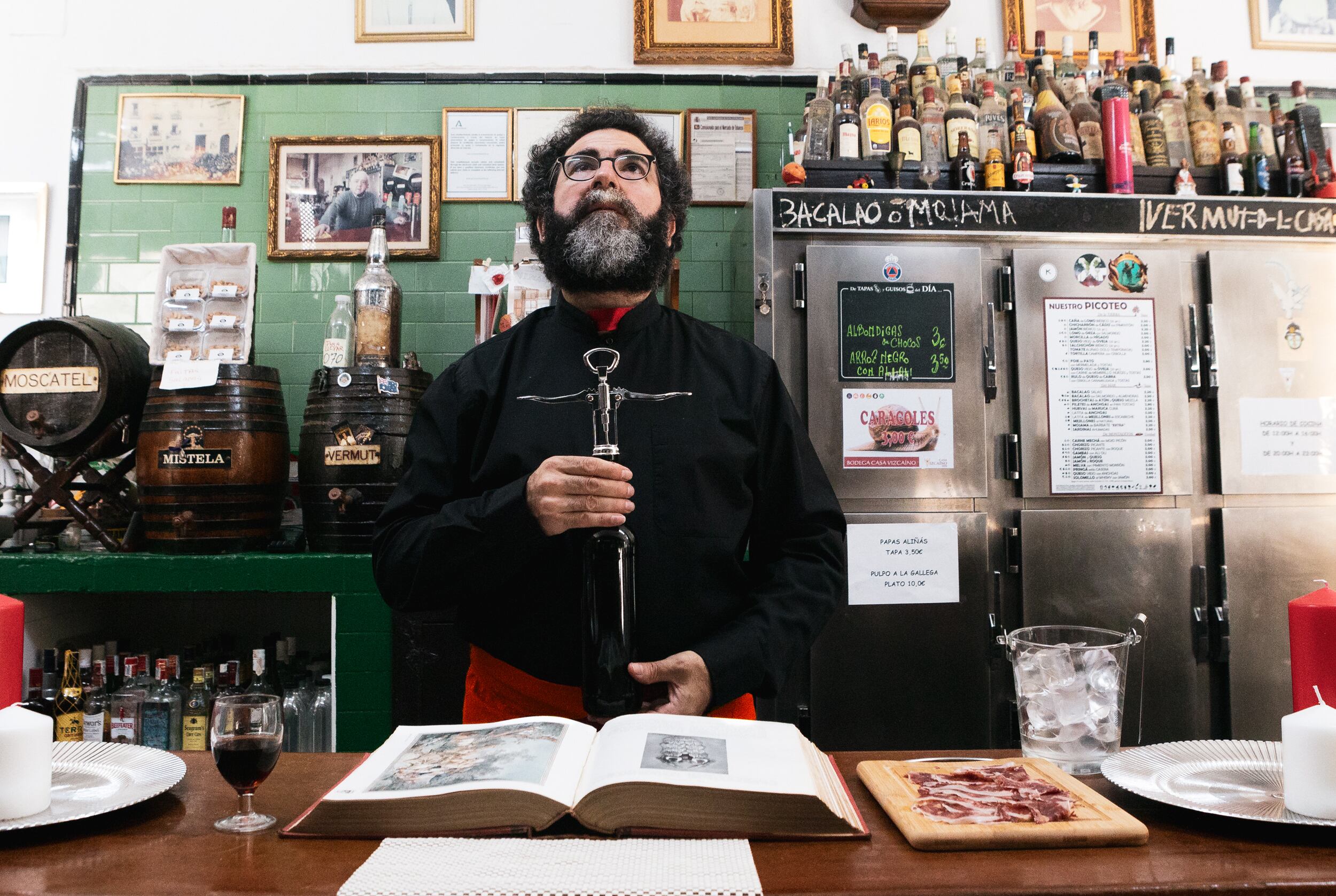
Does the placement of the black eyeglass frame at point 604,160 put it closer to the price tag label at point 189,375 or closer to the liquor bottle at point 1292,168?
the price tag label at point 189,375

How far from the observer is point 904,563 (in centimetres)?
270

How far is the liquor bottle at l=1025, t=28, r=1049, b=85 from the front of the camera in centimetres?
319

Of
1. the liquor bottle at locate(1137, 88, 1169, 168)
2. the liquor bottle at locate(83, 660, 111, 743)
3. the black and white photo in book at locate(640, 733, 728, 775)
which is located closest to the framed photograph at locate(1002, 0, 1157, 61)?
the liquor bottle at locate(1137, 88, 1169, 168)

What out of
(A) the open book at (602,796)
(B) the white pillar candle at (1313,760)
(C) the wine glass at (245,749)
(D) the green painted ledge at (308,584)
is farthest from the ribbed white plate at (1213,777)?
(D) the green painted ledge at (308,584)

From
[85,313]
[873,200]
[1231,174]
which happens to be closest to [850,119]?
[873,200]

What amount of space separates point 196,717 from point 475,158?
2.12 m

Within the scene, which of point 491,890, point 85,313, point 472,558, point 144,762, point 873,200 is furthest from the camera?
point 85,313

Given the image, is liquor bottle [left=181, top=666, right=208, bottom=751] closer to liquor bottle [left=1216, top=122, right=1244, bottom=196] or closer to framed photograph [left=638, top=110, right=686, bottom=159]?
framed photograph [left=638, top=110, right=686, bottom=159]

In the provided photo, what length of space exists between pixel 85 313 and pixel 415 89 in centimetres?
149

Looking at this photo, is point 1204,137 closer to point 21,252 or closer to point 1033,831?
point 1033,831

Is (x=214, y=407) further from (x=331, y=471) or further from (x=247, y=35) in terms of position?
(x=247, y=35)

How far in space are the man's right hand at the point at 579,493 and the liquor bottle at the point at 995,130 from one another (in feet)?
7.30

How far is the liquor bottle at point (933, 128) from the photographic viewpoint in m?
2.92

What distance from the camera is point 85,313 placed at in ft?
11.1
